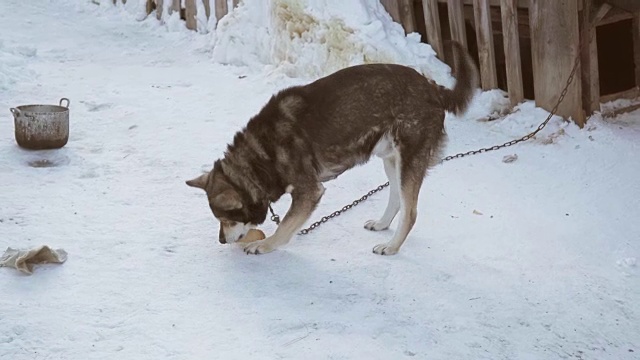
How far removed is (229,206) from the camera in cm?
491

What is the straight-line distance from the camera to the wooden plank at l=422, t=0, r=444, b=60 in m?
7.75

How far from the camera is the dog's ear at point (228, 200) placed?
490 cm

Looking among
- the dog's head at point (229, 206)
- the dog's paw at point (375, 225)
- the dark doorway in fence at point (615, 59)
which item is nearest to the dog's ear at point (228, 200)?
the dog's head at point (229, 206)

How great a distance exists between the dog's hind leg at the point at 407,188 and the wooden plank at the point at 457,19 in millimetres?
2864

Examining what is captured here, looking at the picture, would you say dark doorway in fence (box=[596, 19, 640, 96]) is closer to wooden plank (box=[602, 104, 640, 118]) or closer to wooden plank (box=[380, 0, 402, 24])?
wooden plank (box=[602, 104, 640, 118])

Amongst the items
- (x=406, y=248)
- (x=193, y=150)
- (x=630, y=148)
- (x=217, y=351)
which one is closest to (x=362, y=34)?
(x=193, y=150)

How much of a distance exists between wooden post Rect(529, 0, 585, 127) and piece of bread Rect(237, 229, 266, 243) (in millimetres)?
3099

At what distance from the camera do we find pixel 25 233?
5176 millimetres

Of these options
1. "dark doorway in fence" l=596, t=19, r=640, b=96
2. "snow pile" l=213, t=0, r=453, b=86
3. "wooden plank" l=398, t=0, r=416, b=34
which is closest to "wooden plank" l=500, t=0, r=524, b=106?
"snow pile" l=213, t=0, r=453, b=86

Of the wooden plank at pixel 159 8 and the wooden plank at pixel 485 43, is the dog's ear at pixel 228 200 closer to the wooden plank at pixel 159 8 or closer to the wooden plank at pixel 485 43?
the wooden plank at pixel 485 43

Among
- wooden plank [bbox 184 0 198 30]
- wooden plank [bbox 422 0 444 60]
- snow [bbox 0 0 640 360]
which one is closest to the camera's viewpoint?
snow [bbox 0 0 640 360]

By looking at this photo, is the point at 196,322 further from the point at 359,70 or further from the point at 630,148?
the point at 630,148

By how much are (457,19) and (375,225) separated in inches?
113

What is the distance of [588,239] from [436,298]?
130 centimetres
